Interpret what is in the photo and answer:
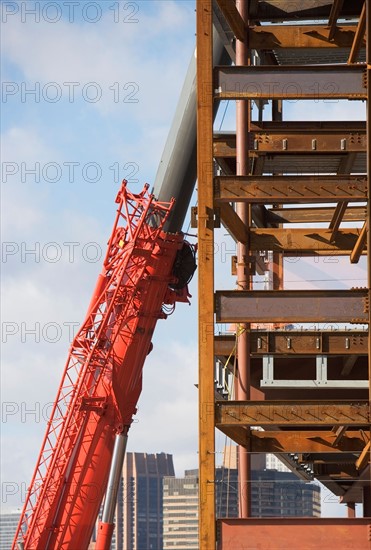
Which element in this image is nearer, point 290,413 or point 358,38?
point 290,413

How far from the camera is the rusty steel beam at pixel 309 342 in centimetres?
2469

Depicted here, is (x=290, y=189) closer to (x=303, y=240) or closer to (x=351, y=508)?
(x=303, y=240)

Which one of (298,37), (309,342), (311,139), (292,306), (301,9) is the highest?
(301,9)

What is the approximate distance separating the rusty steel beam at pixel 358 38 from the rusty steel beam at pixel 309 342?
4722mm

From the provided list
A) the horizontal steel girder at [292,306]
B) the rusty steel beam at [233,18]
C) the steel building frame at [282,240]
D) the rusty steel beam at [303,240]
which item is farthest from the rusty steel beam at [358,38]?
the horizontal steel girder at [292,306]

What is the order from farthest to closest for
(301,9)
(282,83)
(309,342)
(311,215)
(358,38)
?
(311,215)
(309,342)
(301,9)
(358,38)
(282,83)

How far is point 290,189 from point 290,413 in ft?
11.2

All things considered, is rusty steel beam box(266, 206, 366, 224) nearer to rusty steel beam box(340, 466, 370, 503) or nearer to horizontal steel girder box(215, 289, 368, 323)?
rusty steel beam box(340, 466, 370, 503)

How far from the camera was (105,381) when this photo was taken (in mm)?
34656

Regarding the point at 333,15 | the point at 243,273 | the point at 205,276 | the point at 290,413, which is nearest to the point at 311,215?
the point at 243,273

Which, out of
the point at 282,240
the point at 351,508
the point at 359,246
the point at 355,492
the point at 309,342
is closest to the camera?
the point at 359,246

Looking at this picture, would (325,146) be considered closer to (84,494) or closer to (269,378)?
(269,378)

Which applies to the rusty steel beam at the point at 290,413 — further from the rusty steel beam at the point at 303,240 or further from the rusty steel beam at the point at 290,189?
the rusty steel beam at the point at 303,240

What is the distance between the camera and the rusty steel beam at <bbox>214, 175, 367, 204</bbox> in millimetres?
21520
